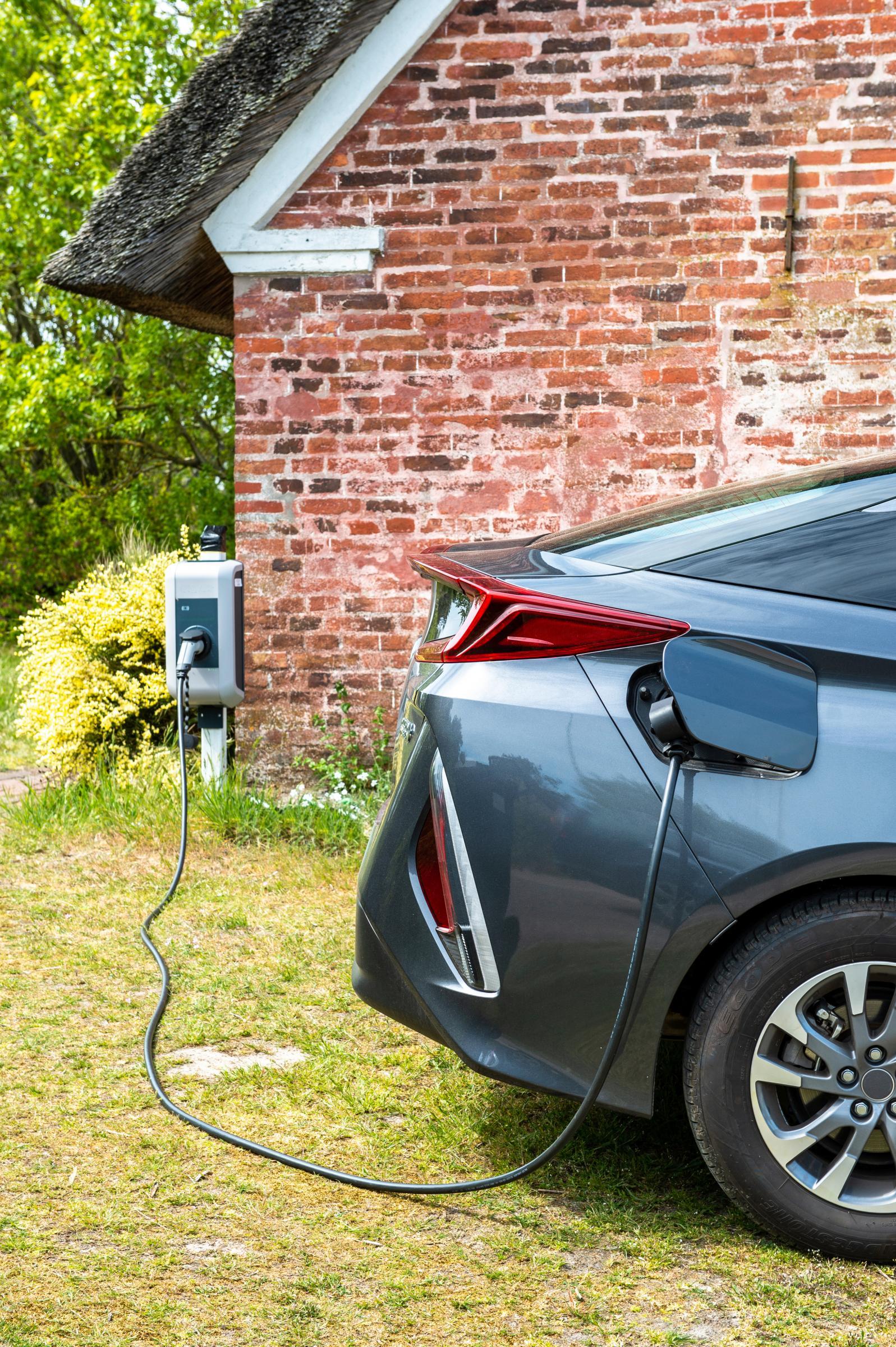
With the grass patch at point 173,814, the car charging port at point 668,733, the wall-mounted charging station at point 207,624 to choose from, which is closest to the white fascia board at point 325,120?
the wall-mounted charging station at point 207,624

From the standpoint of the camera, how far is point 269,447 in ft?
19.8

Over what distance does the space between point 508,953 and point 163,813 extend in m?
3.66

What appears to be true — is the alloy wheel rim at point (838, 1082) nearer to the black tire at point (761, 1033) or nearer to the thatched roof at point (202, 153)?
the black tire at point (761, 1033)

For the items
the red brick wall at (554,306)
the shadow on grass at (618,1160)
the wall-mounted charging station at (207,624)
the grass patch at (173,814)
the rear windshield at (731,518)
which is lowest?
the shadow on grass at (618,1160)

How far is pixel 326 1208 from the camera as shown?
107 inches

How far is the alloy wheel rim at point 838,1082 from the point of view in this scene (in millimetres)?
2408

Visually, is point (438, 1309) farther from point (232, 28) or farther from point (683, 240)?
point (232, 28)

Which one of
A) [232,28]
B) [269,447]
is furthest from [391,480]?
[232,28]

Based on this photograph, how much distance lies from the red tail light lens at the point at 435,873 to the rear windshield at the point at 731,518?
70cm

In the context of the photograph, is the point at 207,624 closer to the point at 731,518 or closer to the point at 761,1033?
the point at 731,518

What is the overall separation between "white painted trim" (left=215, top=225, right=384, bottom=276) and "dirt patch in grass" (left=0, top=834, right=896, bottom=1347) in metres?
3.49

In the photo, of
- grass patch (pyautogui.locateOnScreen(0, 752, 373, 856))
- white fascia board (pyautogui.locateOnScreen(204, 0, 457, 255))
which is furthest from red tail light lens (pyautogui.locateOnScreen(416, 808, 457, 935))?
white fascia board (pyautogui.locateOnScreen(204, 0, 457, 255))

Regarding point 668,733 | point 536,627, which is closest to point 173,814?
point 536,627

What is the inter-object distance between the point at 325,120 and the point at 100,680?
128 inches
